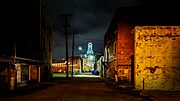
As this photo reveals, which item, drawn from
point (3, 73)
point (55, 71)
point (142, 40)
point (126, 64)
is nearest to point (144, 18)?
point (126, 64)

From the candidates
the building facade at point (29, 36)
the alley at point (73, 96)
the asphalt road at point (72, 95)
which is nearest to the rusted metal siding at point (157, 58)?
the asphalt road at point (72, 95)

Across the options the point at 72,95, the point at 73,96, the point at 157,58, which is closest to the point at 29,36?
the point at 72,95

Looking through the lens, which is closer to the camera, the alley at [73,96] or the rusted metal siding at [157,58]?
the alley at [73,96]

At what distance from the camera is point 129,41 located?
1448 inches

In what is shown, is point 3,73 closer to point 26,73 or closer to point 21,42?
point 26,73

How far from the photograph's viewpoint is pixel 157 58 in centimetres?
2234

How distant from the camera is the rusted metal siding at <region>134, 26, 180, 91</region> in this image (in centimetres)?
2191

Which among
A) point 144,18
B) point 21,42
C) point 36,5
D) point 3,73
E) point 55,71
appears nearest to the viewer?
point 3,73

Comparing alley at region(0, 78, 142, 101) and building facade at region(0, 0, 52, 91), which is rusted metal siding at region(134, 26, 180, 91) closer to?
alley at region(0, 78, 142, 101)

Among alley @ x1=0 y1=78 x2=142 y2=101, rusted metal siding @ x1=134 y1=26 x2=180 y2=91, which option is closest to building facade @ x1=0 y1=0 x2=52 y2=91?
alley @ x1=0 y1=78 x2=142 y2=101

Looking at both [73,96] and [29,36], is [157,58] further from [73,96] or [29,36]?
[29,36]

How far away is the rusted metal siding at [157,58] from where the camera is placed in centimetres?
2191

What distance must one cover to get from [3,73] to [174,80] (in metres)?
14.8

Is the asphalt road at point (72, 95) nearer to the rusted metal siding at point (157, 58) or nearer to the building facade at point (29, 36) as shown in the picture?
the rusted metal siding at point (157, 58)
